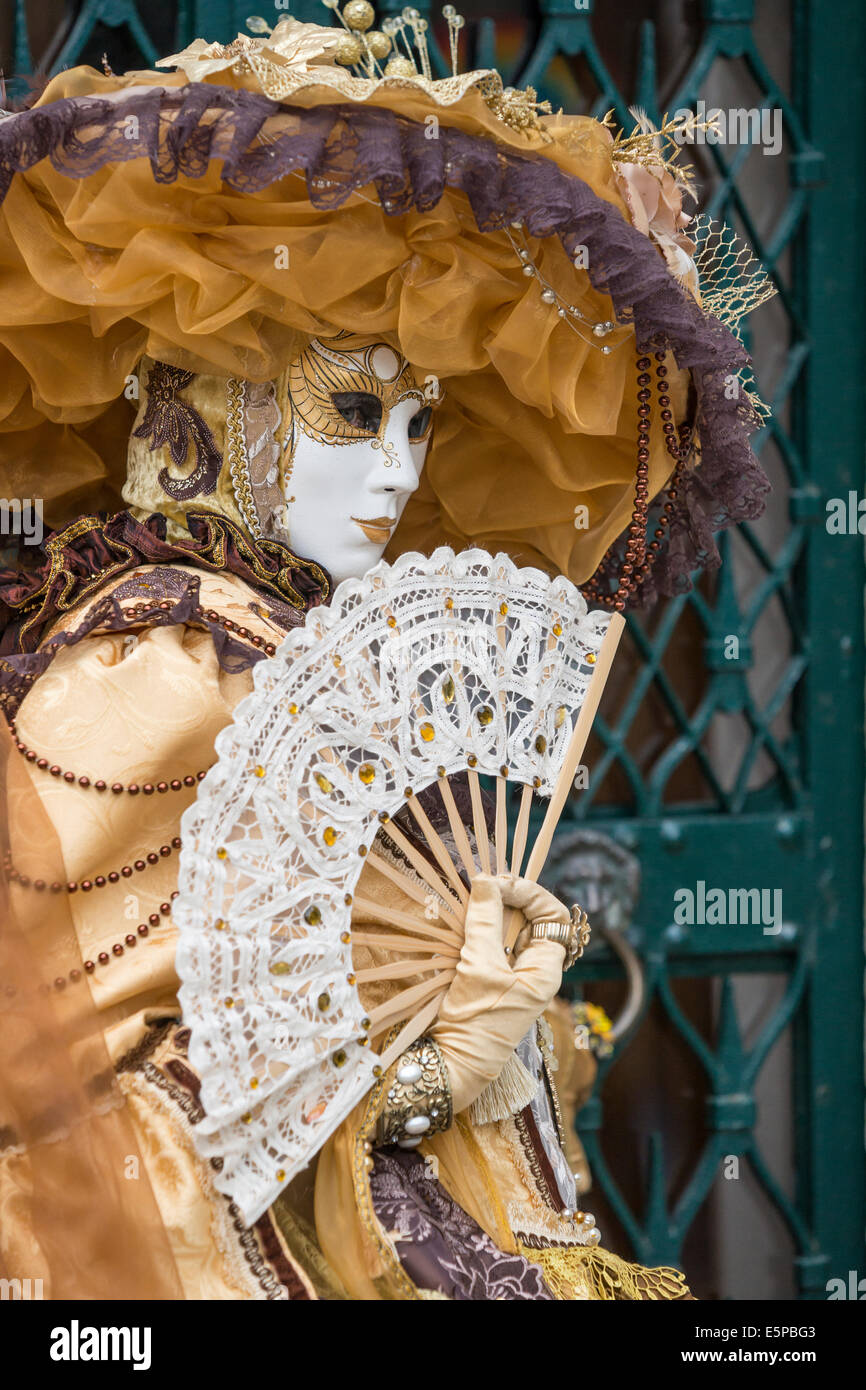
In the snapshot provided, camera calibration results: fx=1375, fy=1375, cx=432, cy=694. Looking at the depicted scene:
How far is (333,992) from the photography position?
3.89ft

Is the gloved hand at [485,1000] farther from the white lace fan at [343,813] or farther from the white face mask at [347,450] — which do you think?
the white face mask at [347,450]

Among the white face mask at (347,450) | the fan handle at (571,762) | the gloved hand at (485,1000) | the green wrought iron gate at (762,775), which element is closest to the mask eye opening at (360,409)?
the white face mask at (347,450)

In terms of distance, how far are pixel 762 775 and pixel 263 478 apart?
3.89ft

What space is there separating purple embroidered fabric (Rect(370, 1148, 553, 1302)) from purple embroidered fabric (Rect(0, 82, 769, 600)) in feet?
2.78

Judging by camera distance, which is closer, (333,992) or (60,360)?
(333,992)

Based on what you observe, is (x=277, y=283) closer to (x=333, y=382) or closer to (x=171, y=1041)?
(x=333, y=382)

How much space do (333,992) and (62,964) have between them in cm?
23

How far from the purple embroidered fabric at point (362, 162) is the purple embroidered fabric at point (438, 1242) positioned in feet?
2.78

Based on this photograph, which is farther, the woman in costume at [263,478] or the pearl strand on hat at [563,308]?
the pearl strand on hat at [563,308]

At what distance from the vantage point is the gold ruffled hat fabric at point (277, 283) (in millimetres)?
1265

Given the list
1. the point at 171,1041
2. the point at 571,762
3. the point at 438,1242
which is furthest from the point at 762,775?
the point at 171,1041

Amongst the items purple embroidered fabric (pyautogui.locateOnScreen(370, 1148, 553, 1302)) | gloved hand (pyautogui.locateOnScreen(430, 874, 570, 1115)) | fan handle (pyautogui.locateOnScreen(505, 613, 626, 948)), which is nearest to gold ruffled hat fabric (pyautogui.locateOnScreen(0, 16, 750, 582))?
fan handle (pyautogui.locateOnScreen(505, 613, 626, 948))

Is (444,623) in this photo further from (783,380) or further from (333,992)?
(783,380)
